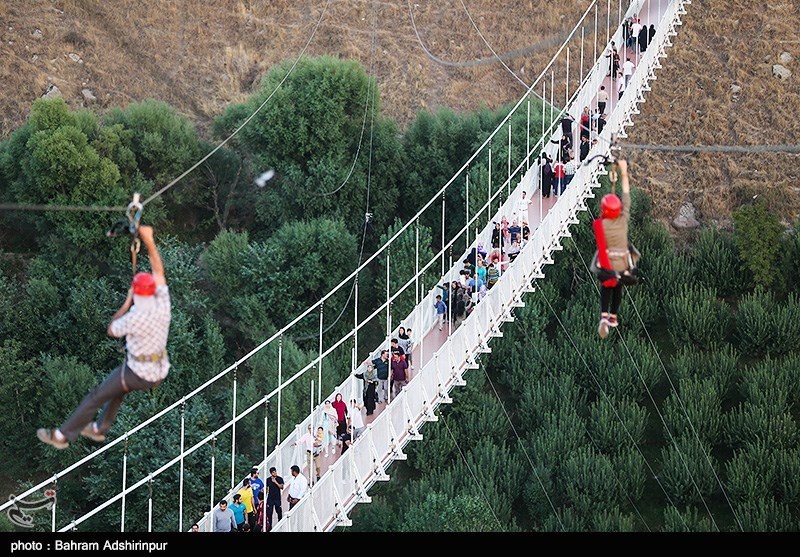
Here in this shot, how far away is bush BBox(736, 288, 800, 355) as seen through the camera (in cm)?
3944

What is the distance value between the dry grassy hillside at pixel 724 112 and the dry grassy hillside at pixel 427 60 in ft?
0.11

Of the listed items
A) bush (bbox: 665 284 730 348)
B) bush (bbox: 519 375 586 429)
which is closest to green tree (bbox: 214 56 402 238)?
bush (bbox: 519 375 586 429)

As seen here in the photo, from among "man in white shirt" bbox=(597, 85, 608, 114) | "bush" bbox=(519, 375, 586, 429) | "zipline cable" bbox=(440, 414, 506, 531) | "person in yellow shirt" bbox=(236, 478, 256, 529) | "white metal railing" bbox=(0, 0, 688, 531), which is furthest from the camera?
"bush" bbox=(519, 375, 586, 429)

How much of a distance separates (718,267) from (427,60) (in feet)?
30.4

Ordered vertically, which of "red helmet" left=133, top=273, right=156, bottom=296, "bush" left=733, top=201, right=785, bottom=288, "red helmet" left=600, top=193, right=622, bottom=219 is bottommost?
"bush" left=733, top=201, right=785, bottom=288

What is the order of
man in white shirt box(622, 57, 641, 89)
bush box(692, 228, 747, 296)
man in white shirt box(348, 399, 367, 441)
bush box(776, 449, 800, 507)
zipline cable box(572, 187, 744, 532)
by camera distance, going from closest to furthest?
man in white shirt box(348, 399, 367, 441)
man in white shirt box(622, 57, 641, 89)
bush box(776, 449, 800, 507)
zipline cable box(572, 187, 744, 532)
bush box(692, 228, 747, 296)

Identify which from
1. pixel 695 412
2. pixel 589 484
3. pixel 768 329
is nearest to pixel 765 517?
pixel 695 412

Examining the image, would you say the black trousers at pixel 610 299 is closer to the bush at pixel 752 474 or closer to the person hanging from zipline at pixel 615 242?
the person hanging from zipline at pixel 615 242

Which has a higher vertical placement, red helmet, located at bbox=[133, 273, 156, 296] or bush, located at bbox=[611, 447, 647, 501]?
red helmet, located at bbox=[133, 273, 156, 296]

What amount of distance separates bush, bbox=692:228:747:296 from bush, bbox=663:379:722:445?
3699mm

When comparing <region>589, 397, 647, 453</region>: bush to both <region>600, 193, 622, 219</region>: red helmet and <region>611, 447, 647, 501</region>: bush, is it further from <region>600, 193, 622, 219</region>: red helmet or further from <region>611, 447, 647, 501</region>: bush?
<region>600, 193, 622, 219</region>: red helmet

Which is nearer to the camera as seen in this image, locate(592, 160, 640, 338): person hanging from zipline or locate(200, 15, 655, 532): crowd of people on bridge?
locate(592, 160, 640, 338): person hanging from zipline

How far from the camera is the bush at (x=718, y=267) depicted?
135 feet

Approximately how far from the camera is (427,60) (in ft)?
152
